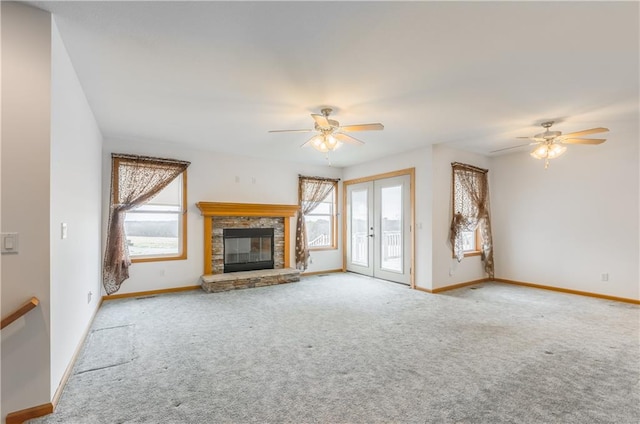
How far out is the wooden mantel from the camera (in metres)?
5.50

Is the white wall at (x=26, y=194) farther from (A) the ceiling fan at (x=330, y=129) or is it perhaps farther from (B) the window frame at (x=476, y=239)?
(B) the window frame at (x=476, y=239)

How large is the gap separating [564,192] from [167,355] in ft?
21.3

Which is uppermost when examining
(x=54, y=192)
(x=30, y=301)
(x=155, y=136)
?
(x=155, y=136)

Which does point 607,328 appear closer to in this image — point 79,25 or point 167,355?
point 167,355

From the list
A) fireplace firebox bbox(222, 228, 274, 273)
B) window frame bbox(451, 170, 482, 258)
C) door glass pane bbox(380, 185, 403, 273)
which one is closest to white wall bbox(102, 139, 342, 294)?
fireplace firebox bbox(222, 228, 274, 273)

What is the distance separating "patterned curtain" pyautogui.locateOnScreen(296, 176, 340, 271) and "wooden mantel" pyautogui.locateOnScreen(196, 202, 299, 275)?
0.81 ft

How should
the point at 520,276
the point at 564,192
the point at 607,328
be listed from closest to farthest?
the point at 607,328 → the point at 564,192 → the point at 520,276

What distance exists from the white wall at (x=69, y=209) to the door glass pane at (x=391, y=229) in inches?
192

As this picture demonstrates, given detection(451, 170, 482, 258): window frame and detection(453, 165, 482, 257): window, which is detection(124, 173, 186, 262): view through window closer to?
detection(451, 170, 482, 258): window frame

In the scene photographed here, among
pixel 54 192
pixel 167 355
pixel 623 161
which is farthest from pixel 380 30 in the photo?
pixel 623 161

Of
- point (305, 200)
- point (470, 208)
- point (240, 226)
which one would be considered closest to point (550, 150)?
point (470, 208)

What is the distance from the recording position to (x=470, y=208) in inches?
236

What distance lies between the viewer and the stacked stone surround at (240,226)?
5.67 m

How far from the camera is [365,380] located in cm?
238
